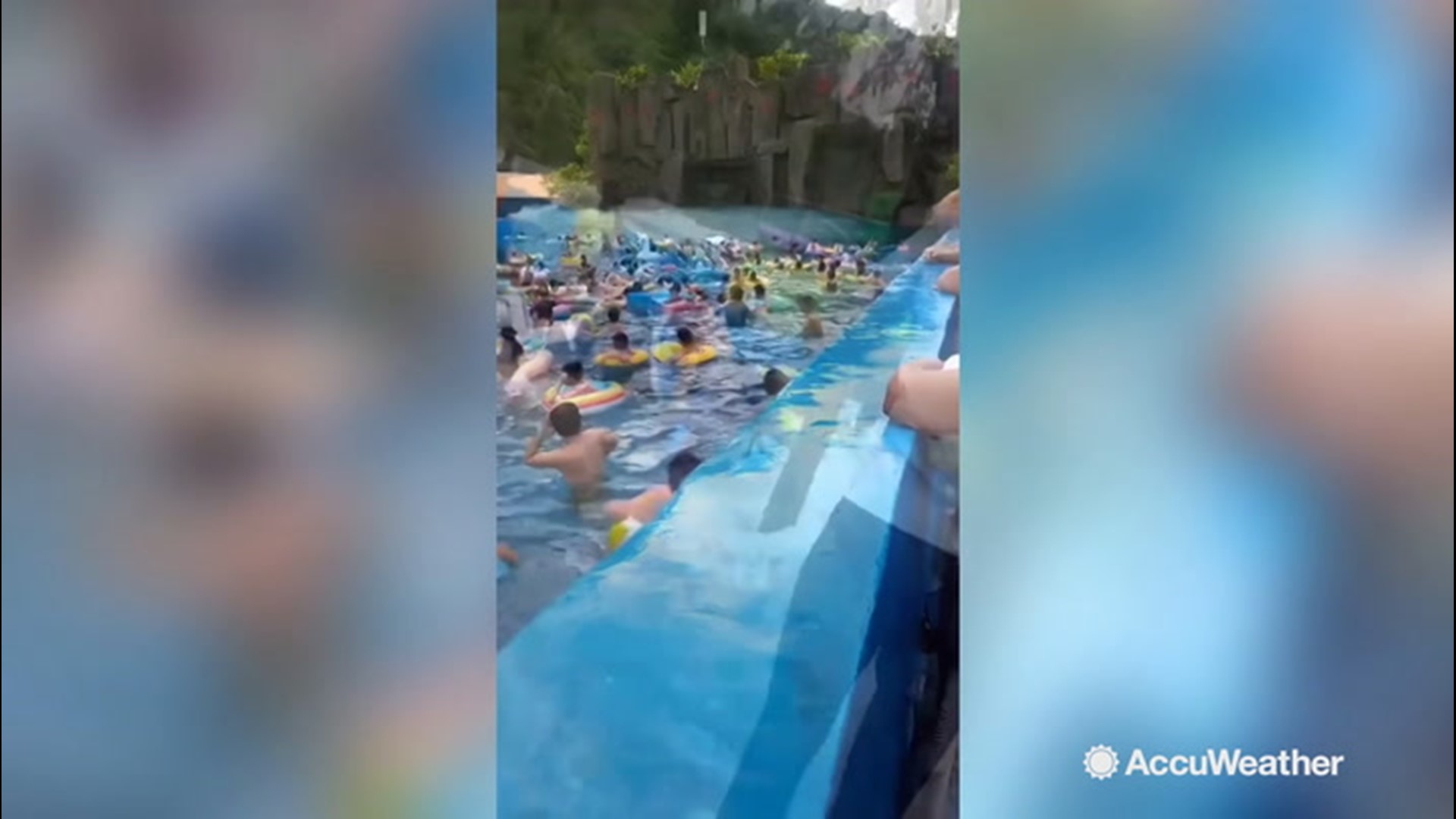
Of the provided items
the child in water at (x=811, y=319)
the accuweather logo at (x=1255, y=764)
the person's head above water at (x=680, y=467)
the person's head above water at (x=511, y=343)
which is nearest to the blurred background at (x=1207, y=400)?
the accuweather logo at (x=1255, y=764)

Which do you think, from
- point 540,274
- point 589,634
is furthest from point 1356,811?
point 540,274

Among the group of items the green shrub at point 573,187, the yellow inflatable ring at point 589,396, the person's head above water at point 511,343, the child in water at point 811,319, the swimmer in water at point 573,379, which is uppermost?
the green shrub at point 573,187

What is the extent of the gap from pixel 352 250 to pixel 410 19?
190 millimetres

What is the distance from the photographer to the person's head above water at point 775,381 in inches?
40.7

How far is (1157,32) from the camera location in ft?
3.28

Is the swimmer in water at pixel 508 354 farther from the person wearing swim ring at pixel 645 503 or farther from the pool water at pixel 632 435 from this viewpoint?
the person wearing swim ring at pixel 645 503

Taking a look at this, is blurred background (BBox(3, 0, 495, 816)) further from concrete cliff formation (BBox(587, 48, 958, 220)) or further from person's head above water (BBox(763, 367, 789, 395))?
person's head above water (BBox(763, 367, 789, 395))

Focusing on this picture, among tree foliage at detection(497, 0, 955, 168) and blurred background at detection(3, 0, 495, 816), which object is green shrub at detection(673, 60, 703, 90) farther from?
blurred background at detection(3, 0, 495, 816)

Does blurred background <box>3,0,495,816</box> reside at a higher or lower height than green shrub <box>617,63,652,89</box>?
lower

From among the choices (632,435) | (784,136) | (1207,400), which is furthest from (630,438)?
(1207,400)

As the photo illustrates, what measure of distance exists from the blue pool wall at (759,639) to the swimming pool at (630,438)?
2cm

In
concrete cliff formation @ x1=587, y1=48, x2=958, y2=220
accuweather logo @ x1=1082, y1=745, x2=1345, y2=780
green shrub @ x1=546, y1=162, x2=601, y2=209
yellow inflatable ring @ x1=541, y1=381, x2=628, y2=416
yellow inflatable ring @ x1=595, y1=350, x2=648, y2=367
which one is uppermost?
concrete cliff formation @ x1=587, y1=48, x2=958, y2=220

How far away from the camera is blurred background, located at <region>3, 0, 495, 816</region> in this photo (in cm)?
102

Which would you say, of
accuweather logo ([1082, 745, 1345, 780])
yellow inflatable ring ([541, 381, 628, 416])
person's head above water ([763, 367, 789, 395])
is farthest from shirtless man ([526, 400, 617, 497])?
accuweather logo ([1082, 745, 1345, 780])
